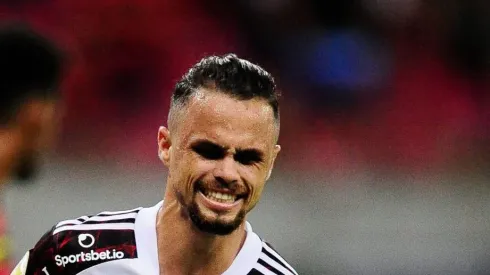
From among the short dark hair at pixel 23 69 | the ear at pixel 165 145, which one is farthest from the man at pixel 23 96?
the ear at pixel 165 145

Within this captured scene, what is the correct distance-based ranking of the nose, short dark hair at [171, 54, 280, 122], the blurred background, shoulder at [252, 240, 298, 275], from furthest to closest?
the blurred background, shoulder at [252, 240, 298, 275], short dark hair at [171, 54, 280, 122], the nose

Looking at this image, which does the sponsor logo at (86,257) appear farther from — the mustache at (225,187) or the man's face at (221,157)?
the mustache at (225,187)

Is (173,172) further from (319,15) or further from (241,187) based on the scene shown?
(319,15)

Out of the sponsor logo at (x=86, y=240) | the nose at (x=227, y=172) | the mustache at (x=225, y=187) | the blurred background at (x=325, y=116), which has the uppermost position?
the blurred background at (x=325, y=116)

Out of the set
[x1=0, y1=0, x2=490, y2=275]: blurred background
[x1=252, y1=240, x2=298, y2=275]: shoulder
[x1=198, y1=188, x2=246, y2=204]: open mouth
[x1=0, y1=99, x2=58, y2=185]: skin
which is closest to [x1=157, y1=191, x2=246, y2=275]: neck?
[x1=252, y1=240, x2=298, y2=275]: shoulder

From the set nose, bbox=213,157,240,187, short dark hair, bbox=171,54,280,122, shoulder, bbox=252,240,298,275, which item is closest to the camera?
nose, bbox=213,157,240,187

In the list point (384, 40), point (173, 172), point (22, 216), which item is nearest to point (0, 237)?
point (173, 172)

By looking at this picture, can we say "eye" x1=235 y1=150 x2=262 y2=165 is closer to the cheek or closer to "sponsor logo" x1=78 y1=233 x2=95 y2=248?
the cheek

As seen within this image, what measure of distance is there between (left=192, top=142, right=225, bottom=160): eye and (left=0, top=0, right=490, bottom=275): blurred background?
151 inches

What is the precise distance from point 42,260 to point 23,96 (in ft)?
1.77

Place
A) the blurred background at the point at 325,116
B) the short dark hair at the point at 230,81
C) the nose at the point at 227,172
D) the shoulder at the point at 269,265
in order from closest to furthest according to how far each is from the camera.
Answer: the nose at the point at 227,172 → the short dark hair at the point at 230,81 → the shoulder at the point at 269,265 → the blurred background at the point at 325,116

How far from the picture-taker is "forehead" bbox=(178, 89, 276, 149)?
96.6 inches

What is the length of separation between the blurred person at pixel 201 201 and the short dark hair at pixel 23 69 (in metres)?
0.43

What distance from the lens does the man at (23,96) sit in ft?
8.50
